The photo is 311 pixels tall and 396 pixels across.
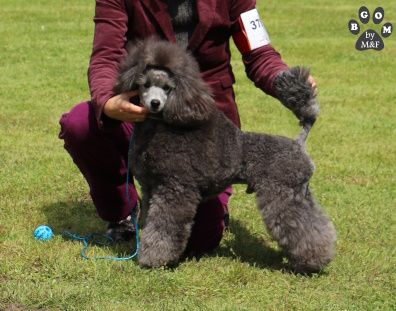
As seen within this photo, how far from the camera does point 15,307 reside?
317 centimetres

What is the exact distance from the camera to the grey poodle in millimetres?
3531

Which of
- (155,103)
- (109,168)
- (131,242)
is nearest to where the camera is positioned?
(155,103)

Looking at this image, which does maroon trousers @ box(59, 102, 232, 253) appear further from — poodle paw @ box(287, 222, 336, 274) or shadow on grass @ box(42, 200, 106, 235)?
poodle paw @ box(287, 222, 336, 274)

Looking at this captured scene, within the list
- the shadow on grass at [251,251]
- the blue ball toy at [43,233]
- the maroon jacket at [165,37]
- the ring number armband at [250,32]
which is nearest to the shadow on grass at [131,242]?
the shadow on grass at [251,251]

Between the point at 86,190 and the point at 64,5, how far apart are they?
1196cm

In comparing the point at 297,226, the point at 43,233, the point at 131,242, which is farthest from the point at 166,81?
the point at 43,233

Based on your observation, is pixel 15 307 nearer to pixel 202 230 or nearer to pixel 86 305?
pixel 86 305

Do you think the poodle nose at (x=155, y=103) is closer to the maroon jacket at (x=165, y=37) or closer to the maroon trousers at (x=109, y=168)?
the maroon jacket at (x=165, y=37)

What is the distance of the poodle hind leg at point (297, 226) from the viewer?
3.60 meters

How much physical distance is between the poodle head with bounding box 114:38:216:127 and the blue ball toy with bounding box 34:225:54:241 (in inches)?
50.6

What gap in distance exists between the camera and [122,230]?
4340mm

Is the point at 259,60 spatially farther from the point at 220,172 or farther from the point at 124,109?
the point at 124,109

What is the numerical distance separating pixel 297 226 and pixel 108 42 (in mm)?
1475

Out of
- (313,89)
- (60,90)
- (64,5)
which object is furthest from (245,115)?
(64,5)
